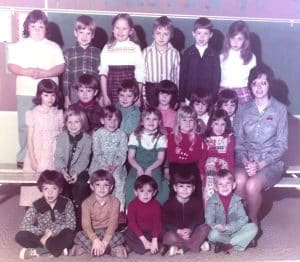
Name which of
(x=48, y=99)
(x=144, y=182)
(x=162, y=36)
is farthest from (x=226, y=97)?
(x=48, y=99)

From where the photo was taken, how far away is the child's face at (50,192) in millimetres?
2625

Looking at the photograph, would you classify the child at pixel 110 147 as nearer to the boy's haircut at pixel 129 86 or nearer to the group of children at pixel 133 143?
the group of children at pixel 133 143

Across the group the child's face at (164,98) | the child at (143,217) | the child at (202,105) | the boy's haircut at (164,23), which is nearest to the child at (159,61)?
the boy's haircut at (164,23)

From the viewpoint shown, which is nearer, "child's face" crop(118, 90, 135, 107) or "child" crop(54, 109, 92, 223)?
"child" crop(54, 109, 92, 223)

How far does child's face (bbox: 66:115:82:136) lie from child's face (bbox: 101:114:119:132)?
0.14m

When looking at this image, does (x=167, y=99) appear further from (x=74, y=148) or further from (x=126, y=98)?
(x=74, y=148)

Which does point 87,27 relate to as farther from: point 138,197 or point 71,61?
point 138,197

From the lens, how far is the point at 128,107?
10.0 feet

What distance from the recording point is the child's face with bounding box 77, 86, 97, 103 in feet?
9.87

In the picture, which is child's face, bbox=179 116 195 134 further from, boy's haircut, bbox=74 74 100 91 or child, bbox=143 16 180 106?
boy's haircut, bbox=74 74 100 91

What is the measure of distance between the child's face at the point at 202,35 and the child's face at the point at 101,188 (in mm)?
1055

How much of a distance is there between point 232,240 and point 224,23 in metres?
1.44

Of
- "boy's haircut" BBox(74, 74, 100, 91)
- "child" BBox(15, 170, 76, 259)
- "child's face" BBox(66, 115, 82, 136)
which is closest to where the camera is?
"child" BBox(15, 170, 76, 259)

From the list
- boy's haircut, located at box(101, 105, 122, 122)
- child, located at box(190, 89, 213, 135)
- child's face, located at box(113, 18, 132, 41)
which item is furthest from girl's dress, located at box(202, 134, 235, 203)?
child's face, located at box(113, 18, 132, 41)
